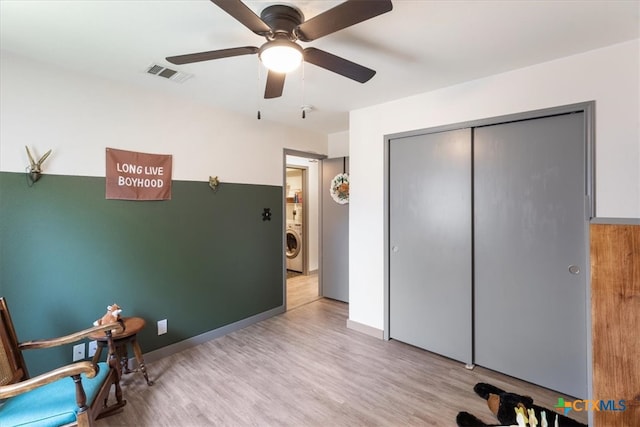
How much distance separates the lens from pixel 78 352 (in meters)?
2.32

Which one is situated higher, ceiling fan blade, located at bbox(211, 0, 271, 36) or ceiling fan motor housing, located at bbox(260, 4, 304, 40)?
ceiling fan motor housing, located at bbox(260, 4, 304, 40)

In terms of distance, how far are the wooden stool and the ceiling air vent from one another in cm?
201

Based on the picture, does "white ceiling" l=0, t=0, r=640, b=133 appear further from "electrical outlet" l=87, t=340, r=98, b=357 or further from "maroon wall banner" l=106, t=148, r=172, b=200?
"electrical outlet" l=87, t=340, r=98, b=357

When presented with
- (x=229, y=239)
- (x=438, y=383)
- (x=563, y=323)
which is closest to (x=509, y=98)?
(x=563, y=323)

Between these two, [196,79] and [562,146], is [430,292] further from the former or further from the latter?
[196,79]

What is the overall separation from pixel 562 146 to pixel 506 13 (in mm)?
→ 1105

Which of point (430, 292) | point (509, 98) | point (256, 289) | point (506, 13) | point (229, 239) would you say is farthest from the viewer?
point (256, 289)

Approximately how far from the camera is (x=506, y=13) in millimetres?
1646

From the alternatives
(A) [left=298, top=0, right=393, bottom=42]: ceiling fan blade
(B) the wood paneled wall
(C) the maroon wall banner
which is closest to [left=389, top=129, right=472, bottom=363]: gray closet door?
(B) the wood paneled wall

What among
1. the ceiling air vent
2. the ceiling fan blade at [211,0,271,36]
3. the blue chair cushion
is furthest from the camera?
the ceiling air vent

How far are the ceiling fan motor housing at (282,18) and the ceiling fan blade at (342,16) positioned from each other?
10cm

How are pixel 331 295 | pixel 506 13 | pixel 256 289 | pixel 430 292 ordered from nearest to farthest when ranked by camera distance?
pixel 506 13 < pixel 430 292 < pixel 256 289 < pixel 331 295

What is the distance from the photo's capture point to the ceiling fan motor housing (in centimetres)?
148

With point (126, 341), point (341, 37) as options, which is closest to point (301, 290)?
point (126, 341)
